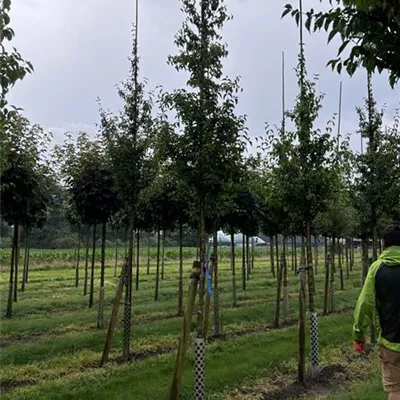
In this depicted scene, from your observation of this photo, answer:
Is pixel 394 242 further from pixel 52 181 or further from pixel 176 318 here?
pixel 52 181

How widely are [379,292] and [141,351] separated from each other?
6.36 metres

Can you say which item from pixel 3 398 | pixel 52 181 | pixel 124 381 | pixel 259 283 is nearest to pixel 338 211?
pixel 259 283

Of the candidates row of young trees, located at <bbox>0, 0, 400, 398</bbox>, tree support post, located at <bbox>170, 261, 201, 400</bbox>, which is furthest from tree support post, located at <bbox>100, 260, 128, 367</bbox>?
tree support post, located at <bbox>170, 261, 201, 400</bbox>

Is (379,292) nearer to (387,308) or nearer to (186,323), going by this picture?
(387,308)

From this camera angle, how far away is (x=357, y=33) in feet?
10.3

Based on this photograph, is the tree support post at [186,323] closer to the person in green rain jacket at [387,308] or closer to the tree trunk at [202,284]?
the tree trunk at [202,284]

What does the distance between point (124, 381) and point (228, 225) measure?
37.8ft

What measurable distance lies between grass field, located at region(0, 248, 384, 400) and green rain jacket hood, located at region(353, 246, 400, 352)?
2.40 m

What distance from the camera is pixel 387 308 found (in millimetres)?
4402

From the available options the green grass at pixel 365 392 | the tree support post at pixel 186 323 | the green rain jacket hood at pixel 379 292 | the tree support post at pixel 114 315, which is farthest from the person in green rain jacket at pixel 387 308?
the tree support post at pixel 114 315

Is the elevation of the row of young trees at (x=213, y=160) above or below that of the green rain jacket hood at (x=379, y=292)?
above

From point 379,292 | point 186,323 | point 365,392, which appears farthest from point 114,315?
point 379,292

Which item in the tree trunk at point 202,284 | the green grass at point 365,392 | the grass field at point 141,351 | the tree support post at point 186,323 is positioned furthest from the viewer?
the grass field at point 141,351

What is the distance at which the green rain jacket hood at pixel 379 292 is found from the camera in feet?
14.4
